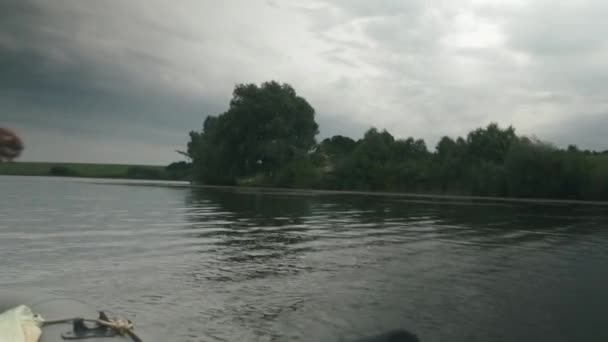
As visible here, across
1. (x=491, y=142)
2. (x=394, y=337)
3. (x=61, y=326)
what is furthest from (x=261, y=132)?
(x=394, y=337)

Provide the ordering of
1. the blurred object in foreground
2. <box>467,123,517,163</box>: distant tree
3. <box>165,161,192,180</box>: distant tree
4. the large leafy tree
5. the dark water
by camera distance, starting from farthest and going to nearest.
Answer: <box>165,161,192,180</box>: distant tree, the large leafy tree, <box>467,123,517,163</box>: distant tree, the dark water, the blurred object in foreground

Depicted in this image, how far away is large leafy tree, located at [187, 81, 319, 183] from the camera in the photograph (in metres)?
63.6

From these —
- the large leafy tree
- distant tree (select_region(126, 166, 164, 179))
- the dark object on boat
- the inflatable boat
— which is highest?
the large leafy tree

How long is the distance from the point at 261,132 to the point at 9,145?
204 ft

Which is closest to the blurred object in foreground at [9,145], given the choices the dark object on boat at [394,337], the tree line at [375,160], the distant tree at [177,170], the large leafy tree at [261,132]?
the dark object on boat at [394,337]

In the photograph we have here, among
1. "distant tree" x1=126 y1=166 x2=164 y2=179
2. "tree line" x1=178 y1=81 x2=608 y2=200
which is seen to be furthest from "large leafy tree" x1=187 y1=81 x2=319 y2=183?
"distant tree" x1=126 y1=166 x2=164 y2=179

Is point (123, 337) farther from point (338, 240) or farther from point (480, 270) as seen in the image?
point (338, 240)

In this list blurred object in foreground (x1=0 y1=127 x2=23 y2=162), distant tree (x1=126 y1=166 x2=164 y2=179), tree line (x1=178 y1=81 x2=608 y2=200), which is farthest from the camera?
distant tree (x1=126 y1=166 x2=164 y2=179)

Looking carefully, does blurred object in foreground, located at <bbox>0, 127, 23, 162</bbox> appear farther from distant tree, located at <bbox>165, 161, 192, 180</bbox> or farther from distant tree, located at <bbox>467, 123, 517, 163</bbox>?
distant tree, located at <bbox>165, 161, 192, 180</bbox>

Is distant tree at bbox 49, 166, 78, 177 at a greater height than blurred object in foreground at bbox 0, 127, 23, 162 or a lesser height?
greater

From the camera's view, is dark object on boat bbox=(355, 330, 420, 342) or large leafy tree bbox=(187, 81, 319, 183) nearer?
dark object on boat bbox=(355, 330, 420, 342)

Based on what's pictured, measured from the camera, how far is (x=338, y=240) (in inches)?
542

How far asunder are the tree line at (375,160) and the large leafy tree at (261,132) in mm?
131

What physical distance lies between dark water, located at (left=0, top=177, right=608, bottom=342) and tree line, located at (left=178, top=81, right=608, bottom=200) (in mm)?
28088
